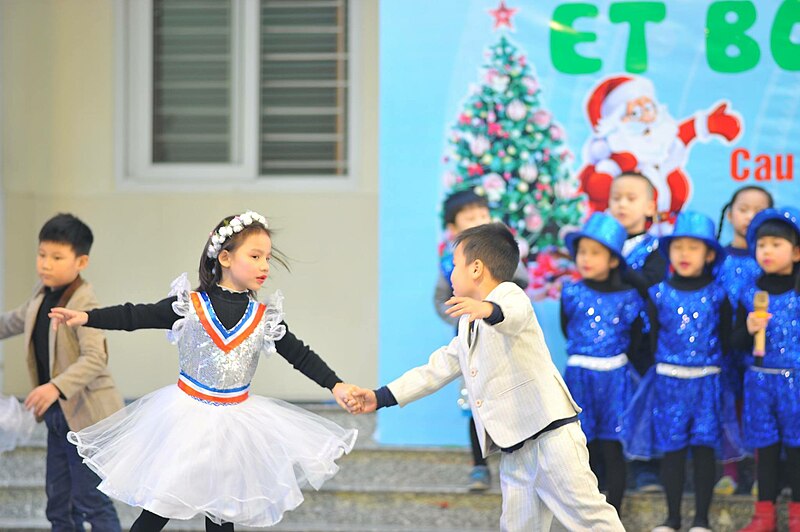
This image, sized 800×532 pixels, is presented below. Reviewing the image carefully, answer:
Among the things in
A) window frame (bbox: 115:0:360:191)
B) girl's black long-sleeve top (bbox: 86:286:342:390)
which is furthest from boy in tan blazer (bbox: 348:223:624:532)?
window frame (bbox: 115:0:360:191)

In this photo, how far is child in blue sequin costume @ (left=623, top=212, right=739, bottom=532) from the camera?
5898mm

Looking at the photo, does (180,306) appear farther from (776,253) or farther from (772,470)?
(772,470)

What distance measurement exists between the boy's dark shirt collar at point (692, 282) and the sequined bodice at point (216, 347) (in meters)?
2.43

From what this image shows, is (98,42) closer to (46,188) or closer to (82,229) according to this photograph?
(46,188)

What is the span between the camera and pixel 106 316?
454cm

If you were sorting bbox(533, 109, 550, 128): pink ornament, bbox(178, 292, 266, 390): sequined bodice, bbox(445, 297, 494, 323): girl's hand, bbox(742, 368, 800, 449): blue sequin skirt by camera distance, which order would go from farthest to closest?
1. bbox(533, 109, 550, 128): pink ornament
2. bbox(742, 368, 800, 449): blue sequin skirt
3. bbox(178, 292, 266, 390): sequined bodice
4. bbox(445, 297, 494, 323): girl's hand

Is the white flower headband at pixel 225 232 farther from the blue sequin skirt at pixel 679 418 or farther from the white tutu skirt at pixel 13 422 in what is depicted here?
the blue sequin skirt at pixel 679 418

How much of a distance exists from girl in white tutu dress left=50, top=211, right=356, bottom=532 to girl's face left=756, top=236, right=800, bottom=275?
7.97 ft

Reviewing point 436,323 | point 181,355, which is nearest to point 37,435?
point 436,323

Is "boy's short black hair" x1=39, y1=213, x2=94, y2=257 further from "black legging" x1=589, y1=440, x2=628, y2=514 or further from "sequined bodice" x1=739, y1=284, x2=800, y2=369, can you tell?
"sequined bodice" x1=739, y1=284, x2=800, y2=369

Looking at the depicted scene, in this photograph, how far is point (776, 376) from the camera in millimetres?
5812

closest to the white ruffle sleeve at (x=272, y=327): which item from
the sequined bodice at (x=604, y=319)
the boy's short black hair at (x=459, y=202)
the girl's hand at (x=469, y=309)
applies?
the girl's hand at (x=469, y=309)

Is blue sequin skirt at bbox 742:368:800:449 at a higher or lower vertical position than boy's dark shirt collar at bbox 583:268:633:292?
lower

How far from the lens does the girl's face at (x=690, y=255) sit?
5.96 m
